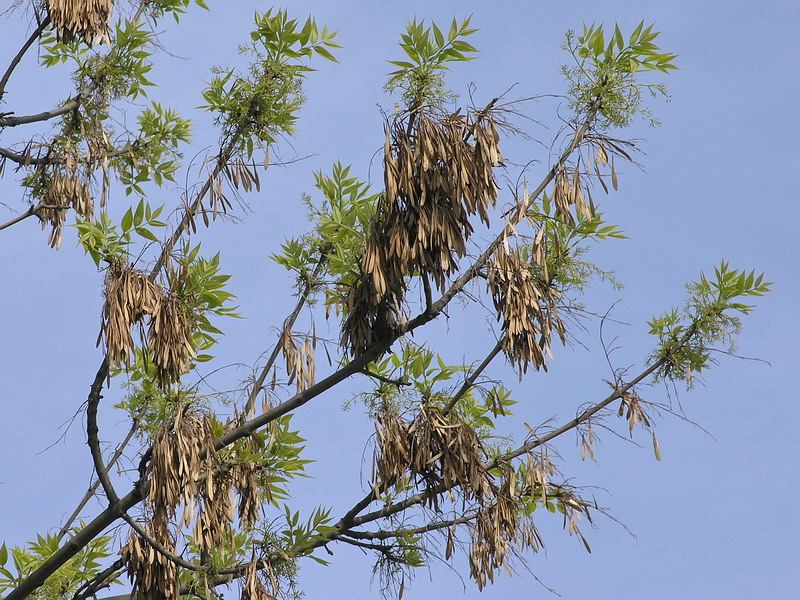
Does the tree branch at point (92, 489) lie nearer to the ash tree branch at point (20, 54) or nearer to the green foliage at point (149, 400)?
the green foliage at point (149, 400)

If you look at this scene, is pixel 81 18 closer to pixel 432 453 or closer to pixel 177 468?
pixel 177 468

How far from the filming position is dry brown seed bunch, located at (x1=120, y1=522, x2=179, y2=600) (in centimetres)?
714

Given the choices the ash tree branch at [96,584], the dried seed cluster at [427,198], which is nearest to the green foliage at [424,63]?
the dried seed cluster at [427,198]

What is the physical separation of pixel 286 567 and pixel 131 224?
7.90ft

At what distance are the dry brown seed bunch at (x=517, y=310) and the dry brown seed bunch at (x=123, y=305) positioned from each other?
2.10 metres

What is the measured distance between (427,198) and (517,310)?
2.75 ft

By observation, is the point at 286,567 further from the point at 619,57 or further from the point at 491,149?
the point at 619,57

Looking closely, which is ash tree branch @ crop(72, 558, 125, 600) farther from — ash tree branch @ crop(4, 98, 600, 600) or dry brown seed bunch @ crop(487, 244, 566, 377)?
dry brown seed bunch @ crop(487, 244, 566, 377)

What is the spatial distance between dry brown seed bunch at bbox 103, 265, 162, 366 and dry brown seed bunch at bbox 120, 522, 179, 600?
127 centimetres

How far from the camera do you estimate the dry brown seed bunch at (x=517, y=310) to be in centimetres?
643

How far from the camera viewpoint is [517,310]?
6.43m

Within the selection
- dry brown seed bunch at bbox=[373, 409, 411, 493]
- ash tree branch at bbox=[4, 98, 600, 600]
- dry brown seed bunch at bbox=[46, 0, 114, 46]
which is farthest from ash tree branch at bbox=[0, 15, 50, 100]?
dry brown seed bunch at bbox=[373, 409, 411, 493]

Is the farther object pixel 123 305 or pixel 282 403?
pixel 282 403

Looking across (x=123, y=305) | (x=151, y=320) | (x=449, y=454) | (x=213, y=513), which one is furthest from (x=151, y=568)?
(x=449, y=454)
